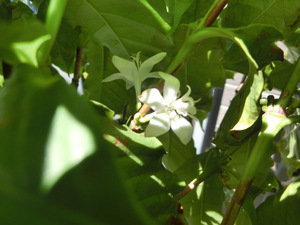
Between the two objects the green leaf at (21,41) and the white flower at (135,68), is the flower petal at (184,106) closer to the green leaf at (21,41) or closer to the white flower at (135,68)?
the white flower at (135,68)

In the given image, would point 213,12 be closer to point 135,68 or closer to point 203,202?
point 135,68

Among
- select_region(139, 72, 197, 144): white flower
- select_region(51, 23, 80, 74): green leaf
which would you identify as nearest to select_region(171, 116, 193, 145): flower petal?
select_region(139, 72, 197, 144): white flower

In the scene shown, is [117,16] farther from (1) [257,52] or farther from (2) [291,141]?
(2) [291,141]

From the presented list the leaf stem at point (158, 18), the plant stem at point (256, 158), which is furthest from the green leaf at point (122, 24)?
the plant stem at point (256, 158)

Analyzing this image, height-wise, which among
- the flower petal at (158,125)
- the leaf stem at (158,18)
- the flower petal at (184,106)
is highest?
the leaf stem at (158,18)

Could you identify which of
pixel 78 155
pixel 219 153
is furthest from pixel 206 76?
pixel 78 155

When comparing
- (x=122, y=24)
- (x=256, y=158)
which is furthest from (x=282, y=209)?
(x=122, y=24)
